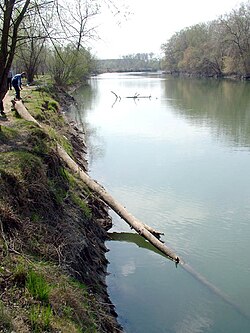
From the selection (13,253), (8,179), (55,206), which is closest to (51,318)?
(13,253)

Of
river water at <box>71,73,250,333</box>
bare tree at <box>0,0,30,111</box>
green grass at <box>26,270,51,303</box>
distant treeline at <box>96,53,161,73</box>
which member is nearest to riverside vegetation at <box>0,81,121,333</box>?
green grass at <box>26,270,51,303</box>

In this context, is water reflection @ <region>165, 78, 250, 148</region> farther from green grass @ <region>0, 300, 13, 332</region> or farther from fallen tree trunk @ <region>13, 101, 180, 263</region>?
green grass @ <region>0, 300, 13, 332</region>

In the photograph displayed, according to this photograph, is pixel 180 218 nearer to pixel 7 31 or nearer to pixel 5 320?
pixel 7 31

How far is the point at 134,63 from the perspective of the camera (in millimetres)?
180375

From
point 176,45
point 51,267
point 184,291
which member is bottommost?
point 184,291

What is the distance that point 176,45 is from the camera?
10906cm

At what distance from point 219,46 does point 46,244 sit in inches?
3039

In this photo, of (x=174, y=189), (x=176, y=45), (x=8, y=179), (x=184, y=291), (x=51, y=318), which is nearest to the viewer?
(x=51, y=318)

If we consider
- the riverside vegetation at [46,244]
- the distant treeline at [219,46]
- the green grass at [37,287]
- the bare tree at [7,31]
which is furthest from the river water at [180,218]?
the distant treeline at [219,46]

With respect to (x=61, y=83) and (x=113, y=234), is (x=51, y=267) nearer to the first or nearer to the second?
(x=113, y=234)

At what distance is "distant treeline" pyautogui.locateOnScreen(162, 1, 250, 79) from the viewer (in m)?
71.7

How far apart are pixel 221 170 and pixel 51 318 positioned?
519 inches

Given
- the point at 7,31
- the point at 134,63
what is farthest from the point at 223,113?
the point at 134,63

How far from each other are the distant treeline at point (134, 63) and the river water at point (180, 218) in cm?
13424
